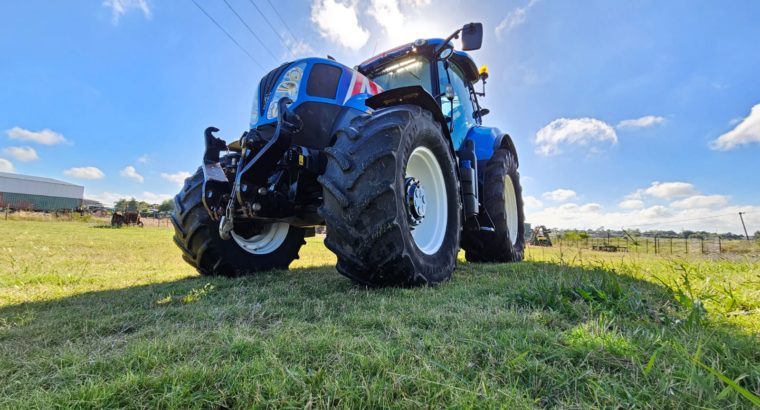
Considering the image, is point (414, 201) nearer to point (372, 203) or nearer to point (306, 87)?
point (372, 203)

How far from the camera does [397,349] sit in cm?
120

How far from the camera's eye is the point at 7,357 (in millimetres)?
1293

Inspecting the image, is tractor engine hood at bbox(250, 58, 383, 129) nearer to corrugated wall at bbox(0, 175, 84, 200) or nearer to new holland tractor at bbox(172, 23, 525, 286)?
new holland tractor at bbox(172, 23, 525, 286)

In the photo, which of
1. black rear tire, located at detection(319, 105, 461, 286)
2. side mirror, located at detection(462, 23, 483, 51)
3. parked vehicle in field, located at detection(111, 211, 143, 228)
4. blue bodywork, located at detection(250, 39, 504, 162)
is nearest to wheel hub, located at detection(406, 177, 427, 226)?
black rear tire, located at detection(319, 105, 461, 286)

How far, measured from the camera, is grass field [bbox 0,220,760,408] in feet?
3.03

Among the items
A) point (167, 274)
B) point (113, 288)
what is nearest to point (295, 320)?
point (113, 288)

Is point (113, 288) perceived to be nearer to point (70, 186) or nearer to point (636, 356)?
point (636, 356)

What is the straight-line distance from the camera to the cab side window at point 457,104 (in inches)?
161

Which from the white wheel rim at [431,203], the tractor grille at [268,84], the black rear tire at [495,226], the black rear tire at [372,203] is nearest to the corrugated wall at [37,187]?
the tractor grille at [268,84]

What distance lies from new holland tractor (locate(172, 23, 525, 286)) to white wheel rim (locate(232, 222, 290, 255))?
0.01 meters

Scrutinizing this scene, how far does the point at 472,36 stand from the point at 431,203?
62.9 inches

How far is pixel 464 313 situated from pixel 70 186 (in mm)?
96404

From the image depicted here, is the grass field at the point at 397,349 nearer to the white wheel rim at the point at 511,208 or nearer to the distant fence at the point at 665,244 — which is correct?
the white wheel rim at the point at 511,208

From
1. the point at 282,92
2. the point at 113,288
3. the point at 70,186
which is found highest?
the point at 70,186
